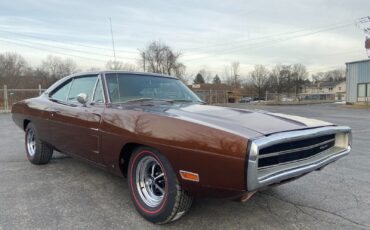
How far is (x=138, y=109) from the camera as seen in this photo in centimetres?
331

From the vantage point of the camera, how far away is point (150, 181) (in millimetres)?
3182

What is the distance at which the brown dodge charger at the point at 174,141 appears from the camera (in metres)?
2.44

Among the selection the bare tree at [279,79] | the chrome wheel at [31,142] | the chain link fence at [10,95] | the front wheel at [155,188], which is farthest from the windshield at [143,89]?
the bare tree at [279,79]

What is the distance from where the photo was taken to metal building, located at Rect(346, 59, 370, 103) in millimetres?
32281

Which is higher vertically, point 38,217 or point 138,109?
point 138,109

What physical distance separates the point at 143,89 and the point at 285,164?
2.06m

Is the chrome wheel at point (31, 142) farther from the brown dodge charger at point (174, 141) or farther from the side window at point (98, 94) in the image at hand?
the side window at point (98, 94)

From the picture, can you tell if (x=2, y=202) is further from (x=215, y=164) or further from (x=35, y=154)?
(x=215, y=164)

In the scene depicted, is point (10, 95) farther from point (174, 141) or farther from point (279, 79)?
point (279, 79)

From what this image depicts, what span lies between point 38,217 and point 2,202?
2.35 ft

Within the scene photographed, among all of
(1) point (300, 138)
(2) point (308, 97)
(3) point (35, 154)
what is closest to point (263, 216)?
(1) point (300, 138)

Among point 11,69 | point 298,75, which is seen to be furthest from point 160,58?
point 298,75

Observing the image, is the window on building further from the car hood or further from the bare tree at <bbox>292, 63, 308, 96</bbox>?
the bare tree at <bbox>292, 63, 308, 96</bbox>

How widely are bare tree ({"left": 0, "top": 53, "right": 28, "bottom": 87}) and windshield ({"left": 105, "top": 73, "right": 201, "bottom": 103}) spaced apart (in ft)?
145
